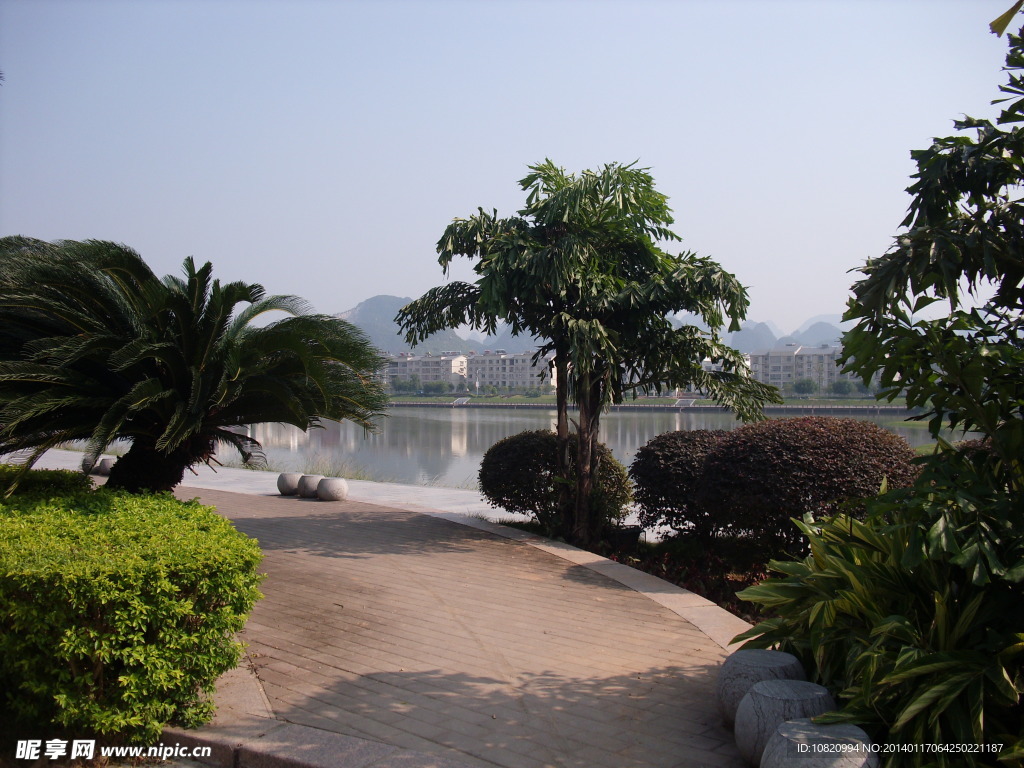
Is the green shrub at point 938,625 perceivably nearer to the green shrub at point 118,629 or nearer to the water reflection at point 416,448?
the green shrub at point 118,629

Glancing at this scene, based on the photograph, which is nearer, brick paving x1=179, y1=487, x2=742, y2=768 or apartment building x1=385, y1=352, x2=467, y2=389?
brick paving x1=179, y1=487, x2=742, y2=768

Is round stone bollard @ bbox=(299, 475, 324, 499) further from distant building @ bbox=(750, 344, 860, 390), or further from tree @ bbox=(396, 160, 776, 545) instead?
distant building @ bbox=(750, 344, 860, 390)

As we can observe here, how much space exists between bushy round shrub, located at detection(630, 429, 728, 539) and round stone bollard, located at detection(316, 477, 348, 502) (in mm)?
5433

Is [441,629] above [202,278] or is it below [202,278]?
below

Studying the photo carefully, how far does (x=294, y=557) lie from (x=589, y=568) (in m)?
3.04

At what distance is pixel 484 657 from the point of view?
214 inches

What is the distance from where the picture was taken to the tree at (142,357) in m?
6.23

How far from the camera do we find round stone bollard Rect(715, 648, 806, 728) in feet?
14.0

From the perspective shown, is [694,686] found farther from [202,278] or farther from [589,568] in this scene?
[202,278]

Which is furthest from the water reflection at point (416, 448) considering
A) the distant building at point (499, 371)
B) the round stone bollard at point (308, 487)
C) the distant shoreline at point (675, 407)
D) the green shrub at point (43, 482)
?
the distant building at point (499, 371)

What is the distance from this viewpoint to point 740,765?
393cm

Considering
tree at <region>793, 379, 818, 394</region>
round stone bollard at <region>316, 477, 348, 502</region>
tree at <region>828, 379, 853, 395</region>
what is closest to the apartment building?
tree at <region>793, 379, 818, 394</region>

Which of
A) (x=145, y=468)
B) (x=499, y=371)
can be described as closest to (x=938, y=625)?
(x=145, y=468)

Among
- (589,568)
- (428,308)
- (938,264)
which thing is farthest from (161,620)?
(428,308)
